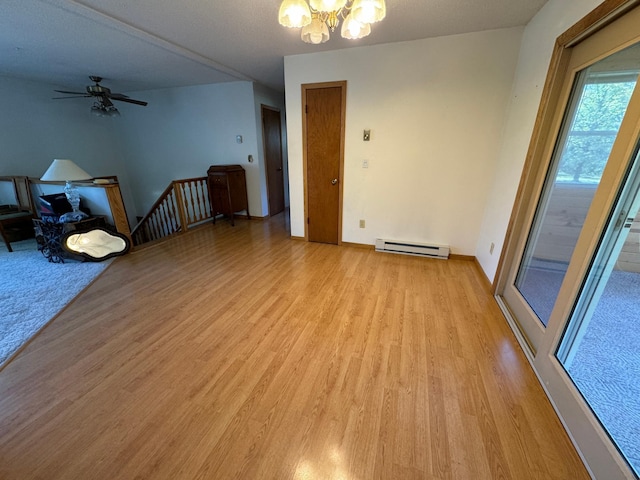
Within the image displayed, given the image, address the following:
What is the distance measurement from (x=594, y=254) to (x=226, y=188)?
179 inches

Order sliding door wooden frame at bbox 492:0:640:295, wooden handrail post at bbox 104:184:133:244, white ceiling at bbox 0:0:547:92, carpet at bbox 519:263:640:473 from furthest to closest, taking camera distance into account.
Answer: wooden handrail post at bbox 104:184:133:244, white ceiling at bbox 0:0:547:92, sliding door wooden frame at bbox 492:0:640:295, carpet at bbox 519:263:640:473

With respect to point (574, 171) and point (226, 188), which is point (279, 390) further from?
point (226, 188)

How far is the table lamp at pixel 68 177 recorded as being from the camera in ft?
9.85

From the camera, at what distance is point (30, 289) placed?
246 centimetres

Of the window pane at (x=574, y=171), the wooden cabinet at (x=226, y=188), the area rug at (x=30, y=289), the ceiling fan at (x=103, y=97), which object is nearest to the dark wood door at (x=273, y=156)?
the wooden cabinet at (x=226, y=188)

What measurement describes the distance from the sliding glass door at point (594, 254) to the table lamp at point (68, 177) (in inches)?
189

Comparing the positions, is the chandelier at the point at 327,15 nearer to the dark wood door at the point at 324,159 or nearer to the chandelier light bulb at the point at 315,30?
the chandelier light bulb at the point at 315,30

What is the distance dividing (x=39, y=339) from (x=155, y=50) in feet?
10.6

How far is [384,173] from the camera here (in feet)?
10.4

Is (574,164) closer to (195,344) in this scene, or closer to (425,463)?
(425,463)

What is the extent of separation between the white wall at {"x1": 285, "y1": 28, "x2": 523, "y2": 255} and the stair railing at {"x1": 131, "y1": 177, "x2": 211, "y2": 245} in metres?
2.10

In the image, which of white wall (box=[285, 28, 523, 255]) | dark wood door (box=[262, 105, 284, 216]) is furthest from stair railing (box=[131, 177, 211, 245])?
white wall (box=[285, 28, 523, 255])

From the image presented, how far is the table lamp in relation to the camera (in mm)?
3002

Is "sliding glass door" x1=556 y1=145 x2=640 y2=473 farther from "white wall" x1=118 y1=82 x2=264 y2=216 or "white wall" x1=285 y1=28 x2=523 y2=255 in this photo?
"white wall" x1=118 y1=82 x2=264 y2=216
